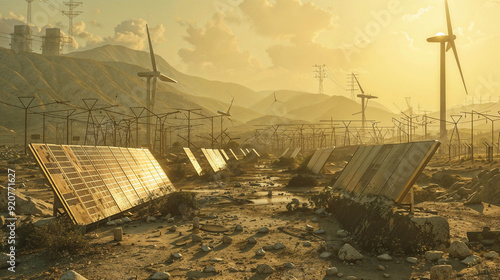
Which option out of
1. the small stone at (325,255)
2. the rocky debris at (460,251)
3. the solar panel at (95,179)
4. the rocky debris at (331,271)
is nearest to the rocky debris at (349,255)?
the small stone at (325,255)

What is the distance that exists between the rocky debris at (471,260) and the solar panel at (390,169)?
2127 millimetres

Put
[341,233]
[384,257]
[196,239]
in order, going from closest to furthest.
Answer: [384,257] < [196,239] < [341,233]

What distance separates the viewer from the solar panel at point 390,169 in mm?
9383

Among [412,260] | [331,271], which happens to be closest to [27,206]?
[331,271]

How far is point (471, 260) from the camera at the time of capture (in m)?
7.49

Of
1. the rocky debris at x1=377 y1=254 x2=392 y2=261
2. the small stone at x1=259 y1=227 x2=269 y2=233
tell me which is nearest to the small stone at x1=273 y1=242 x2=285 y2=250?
the small stone at x1=259 y1=227 x2=269 y2=233

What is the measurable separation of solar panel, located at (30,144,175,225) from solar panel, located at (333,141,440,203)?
25.9ft

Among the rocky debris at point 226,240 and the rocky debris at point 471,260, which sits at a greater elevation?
the rocky debris at point 471,260

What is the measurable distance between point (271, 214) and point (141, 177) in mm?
5959

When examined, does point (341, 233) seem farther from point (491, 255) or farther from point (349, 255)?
point (491, 255)

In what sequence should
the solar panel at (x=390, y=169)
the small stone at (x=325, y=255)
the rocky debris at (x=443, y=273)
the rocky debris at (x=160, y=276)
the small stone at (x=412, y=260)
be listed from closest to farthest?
Answer: the rocky debris at (x=443, y=273) → the rocky debris at (x=160, y=276) → the small stone at (x=412, y=260) → the small stone at (x=325, y=255) → the solar panel at (x=390, y=169)

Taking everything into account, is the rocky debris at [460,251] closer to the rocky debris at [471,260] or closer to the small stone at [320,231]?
the rocky debris at [471,260]

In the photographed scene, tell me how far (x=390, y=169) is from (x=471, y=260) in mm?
3834

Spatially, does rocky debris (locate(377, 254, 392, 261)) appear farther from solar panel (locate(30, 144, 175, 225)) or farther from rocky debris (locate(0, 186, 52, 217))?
rocky debris (locate(0, 186, 52, 217))
